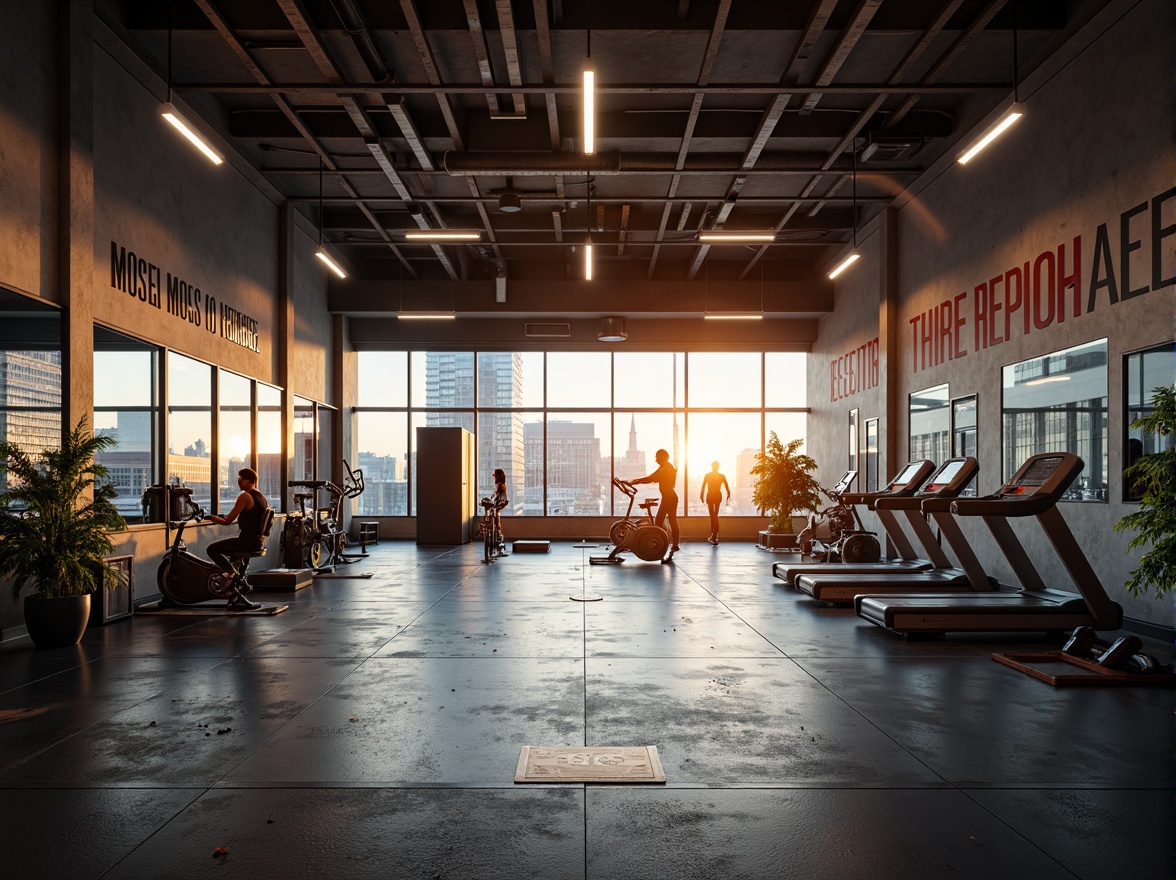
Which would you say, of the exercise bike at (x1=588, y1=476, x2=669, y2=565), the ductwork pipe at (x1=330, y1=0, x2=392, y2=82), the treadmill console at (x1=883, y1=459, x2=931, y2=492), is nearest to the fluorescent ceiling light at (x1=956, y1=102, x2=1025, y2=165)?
the treadmill console at (x1=883, y1=459, x2=931, y2=492)

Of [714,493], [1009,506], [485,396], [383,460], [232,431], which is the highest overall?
[485,396]

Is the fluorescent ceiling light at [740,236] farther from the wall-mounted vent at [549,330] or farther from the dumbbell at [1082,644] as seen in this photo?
the wall-mounted vent at [549,330]

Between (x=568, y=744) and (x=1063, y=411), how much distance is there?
6491mm

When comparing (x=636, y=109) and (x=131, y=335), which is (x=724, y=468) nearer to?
(x=636, y=109)

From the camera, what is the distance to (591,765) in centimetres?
335

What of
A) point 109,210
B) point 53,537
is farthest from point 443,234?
point 53,537

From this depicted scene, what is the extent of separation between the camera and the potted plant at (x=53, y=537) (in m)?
5.91

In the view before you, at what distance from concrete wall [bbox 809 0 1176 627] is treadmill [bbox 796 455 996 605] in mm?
953

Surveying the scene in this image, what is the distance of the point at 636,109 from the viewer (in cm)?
966

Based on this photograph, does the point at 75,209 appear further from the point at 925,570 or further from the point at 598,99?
the point at 925,570

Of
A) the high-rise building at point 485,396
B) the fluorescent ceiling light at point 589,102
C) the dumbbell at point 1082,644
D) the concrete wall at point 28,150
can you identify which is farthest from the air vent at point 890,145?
the high-rise building at point 485,396

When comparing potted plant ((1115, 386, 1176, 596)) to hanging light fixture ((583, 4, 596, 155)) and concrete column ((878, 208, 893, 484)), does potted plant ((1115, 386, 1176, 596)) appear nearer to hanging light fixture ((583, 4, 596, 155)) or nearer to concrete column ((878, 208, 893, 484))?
hanging light fixture ((583, 4, 596, 155))

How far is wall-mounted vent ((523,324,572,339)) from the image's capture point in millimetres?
17047

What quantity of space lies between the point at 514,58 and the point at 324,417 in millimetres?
9674
